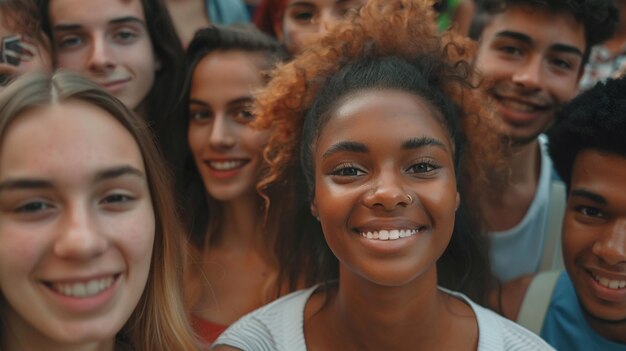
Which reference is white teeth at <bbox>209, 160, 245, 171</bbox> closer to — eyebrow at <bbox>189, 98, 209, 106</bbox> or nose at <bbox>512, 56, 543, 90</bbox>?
eyebrow at <bbox>189, 98, 209, 106</bbox>

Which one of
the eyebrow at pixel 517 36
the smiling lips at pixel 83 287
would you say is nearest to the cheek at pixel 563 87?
the eyebrow at pixel 517 36

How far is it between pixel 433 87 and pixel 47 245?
1.42 m


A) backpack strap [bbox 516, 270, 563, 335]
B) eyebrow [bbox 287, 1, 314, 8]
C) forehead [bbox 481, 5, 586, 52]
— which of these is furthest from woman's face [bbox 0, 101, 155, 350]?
forehead [bbox 481, 5, 586, 52]

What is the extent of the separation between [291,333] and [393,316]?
35 centimetres

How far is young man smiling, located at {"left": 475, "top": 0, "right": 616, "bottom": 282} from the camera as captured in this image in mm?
3428

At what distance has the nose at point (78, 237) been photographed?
1841 millimetres

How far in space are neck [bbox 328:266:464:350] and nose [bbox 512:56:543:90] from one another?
135cm

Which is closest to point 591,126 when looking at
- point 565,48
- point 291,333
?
point 565,48

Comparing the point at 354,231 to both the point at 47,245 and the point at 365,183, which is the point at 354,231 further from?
the point at 47,245

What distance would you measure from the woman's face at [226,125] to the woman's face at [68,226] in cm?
126

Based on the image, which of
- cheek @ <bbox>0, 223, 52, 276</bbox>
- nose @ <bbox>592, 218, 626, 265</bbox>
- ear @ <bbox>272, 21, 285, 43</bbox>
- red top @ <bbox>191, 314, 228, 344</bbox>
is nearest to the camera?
cheek @ <bbox>0, 223, 52, 276</bbox>

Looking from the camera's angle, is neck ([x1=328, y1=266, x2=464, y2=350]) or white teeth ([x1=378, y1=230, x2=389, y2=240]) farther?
neck ([x1=328, y1=266, x2=464, y2=350])

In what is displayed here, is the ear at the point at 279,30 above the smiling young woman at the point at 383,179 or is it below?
above

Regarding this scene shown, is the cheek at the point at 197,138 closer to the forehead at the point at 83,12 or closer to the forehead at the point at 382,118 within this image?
the forehead at the point at 83,12
